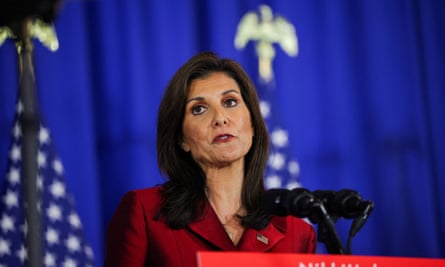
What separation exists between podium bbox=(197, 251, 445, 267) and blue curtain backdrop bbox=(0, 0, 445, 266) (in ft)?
5.84

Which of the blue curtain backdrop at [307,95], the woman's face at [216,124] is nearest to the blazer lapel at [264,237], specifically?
the woman's face at [216,124]

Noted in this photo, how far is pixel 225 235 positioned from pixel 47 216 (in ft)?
4.11

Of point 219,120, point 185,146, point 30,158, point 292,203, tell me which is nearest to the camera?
point 30,158

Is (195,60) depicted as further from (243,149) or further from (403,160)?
(403,160)

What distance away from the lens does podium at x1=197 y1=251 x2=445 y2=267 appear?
1777mm

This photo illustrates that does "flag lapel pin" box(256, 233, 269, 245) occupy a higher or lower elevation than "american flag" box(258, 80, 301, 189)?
lower

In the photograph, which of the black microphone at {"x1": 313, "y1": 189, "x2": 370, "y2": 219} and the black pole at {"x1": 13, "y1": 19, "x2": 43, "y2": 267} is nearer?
the black pole at {"x1": 13, "y1": 19, "x2": 43, "y2": 267}

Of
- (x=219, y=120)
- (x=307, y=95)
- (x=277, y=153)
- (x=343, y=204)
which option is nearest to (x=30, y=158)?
(x=343, y=204)

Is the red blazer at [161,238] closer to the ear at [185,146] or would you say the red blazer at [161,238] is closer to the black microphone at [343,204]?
the ear at [185,146]

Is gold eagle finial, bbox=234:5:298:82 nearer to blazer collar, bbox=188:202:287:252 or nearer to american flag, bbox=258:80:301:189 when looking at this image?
american flag, bbox=258:80:301:189

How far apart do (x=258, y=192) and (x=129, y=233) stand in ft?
1.57

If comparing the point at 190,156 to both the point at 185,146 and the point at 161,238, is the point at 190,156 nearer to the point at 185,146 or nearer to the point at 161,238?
the point at 185,146

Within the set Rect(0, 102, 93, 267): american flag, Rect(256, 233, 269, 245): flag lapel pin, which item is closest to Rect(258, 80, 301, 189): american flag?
Rect(0, 102, 93, 267): american flag

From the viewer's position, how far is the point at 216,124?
98.8 inches
